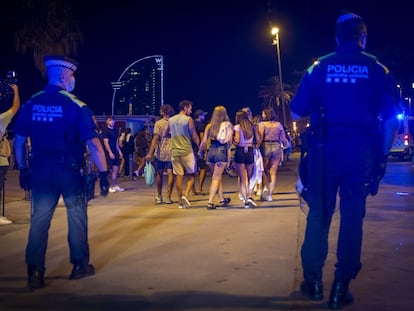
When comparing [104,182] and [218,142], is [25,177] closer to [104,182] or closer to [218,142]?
[104,182]

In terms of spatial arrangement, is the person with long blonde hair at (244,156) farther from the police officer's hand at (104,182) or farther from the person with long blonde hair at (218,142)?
the police officer's hand at (104,182)

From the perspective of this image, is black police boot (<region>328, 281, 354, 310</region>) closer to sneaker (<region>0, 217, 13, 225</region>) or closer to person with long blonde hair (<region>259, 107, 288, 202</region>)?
sneaker (<region>0, 217, 13, 225</region>)

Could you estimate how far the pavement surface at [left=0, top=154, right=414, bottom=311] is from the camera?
5191 millimetres

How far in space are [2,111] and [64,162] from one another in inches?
159

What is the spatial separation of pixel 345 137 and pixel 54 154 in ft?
8.37

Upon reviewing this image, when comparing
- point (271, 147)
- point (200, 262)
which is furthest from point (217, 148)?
point (200, 262)

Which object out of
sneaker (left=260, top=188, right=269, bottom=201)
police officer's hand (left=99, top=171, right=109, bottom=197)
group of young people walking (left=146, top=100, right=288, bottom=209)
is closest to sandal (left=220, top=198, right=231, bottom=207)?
group of young people walking (left=146, top=100, right=288, bottom=209)

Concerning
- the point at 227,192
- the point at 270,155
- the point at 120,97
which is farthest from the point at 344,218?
the point at 120,97

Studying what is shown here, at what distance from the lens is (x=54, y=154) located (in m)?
5.66

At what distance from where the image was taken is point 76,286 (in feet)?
18.6

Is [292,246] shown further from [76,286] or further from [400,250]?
[76,286]

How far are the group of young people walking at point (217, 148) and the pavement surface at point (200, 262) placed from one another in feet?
2.25

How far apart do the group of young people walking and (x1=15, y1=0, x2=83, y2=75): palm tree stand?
67.7 feet

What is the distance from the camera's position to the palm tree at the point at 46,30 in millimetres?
31219
